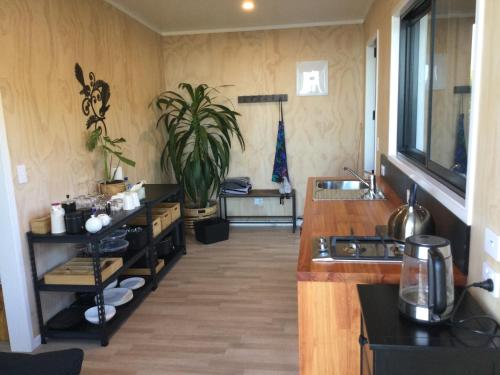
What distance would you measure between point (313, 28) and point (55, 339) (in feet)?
14.0

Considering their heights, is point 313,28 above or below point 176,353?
above

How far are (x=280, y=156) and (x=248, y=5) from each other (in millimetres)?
1857

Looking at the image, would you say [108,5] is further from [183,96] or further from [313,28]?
[313,28]

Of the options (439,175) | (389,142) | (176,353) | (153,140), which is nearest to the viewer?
(439,175)

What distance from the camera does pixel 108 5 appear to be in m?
3.94

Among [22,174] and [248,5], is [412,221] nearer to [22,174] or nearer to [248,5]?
[22,174]

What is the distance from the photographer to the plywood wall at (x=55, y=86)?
2.65m

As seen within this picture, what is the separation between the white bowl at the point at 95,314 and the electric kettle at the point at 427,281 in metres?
2.17

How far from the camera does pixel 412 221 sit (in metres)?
1.84

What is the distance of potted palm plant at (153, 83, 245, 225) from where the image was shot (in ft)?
15.8

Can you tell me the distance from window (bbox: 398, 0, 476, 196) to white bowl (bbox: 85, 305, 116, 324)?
2.28 meters

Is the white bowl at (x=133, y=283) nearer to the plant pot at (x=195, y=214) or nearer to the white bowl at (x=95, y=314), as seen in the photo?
the white bowl at (x=95, y=314)

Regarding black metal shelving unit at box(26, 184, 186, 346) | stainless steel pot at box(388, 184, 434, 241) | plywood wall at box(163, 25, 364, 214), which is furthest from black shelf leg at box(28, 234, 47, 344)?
plywood wall at box(163, 25, 364, 214)

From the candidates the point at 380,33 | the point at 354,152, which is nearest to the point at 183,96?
the point at 354,152
